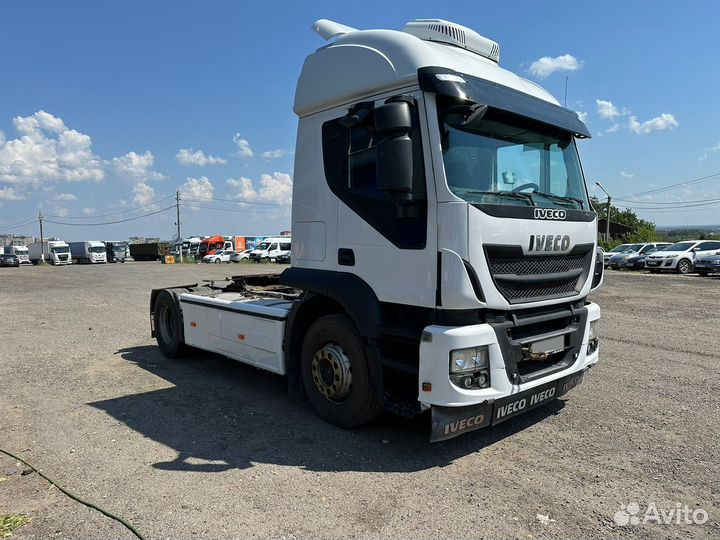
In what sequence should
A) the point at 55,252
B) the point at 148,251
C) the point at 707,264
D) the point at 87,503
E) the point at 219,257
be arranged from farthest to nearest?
1. the point at 148,251
2. the point at 55,252
3. the point at 219,257
4. the point at 707,264
5. the point at 87,503

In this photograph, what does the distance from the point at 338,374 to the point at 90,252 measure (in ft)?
189

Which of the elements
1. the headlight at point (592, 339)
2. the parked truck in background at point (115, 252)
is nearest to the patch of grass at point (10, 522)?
the headlight at point (592, 339)

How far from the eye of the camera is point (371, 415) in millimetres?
4316

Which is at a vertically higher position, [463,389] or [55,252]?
[55,252]

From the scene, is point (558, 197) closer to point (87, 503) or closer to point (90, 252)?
point (87, 503)

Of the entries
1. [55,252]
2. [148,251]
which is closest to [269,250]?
[148,251]

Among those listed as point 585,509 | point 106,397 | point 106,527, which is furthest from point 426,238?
point 106,397

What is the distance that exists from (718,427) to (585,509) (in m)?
→ 2.30

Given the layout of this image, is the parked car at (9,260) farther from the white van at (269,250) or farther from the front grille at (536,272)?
the front grille at (536,272)

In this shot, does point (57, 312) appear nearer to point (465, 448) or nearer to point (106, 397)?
point (106, 397)

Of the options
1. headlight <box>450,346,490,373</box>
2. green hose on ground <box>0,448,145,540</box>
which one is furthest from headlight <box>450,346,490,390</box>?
green hose on ground <box>0,448,145,540</box>

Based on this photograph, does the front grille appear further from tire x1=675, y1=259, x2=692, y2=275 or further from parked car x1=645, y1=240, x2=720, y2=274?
tire x1=675, y1=259, x2=692, y2=275

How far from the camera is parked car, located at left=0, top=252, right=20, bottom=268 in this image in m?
51.8

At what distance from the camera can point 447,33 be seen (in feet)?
15.1
